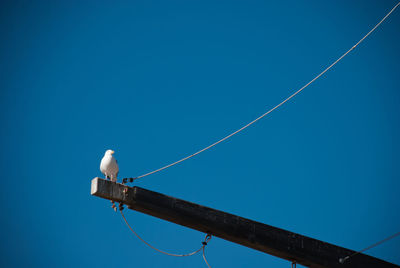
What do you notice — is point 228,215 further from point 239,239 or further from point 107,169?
point 107,169

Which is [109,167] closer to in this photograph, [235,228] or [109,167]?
[109,167]

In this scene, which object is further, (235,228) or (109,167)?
(109,167)

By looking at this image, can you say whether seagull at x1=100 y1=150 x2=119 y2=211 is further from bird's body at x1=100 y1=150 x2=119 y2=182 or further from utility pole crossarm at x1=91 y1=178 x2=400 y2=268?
utility pole crossarm at x1=91 y1=178 x2=400 y2=268

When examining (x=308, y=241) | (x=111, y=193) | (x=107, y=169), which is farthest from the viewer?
(x=107, y=169)

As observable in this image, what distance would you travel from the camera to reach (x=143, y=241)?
6996mm

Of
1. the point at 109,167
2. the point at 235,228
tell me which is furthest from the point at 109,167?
the point at 235,228

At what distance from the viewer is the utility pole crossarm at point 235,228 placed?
6.53 metres

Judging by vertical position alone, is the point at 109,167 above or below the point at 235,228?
above

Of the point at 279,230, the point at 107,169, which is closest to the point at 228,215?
the point at 279,230

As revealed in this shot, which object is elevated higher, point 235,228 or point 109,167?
point 109,167

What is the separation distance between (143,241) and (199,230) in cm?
94

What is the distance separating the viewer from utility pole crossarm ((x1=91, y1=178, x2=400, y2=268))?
653 cm

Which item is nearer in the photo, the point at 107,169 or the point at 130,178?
the point at 130,178

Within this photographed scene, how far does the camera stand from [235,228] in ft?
22.1
